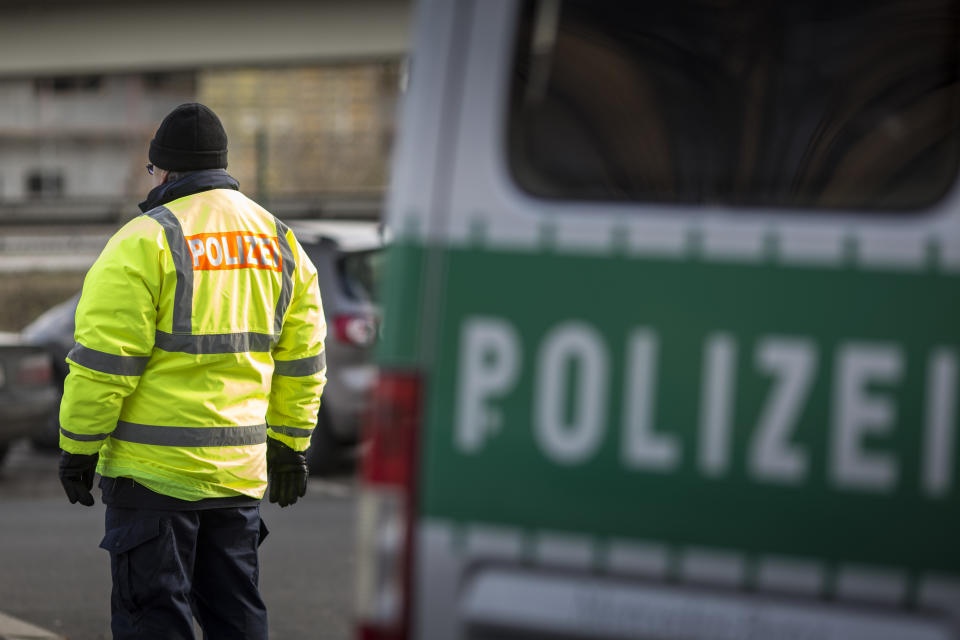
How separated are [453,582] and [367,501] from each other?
210 mm

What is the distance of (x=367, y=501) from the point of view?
7.86 feet

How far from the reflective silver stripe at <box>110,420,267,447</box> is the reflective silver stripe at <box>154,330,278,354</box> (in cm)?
20

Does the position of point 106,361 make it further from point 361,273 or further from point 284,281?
point 361,273

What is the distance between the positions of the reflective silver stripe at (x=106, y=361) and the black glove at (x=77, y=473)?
27 centimetres

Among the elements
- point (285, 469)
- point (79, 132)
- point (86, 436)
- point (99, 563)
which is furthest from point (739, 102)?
point (79, 132)

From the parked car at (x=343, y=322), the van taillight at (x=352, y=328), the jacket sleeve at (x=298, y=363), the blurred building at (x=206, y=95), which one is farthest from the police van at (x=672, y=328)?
the blurred building at (x=206, y=95)

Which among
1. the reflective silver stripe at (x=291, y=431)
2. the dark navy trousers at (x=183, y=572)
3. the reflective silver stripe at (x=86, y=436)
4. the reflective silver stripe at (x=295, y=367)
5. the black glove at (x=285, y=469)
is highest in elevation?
the reflective silver stripe at (x=295, y=367)

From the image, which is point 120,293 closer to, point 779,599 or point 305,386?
point 305,386

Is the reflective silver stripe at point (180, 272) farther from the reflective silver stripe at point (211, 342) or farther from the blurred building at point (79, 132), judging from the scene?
the blurred building at point (79, 132)

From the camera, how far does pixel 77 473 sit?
3.63m

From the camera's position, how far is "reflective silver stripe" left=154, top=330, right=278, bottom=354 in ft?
11.7

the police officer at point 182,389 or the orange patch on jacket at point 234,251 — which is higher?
the orange patch on jacket at point 234,251

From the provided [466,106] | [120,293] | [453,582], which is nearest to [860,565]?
[453,582]

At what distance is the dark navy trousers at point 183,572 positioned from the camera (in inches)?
140
